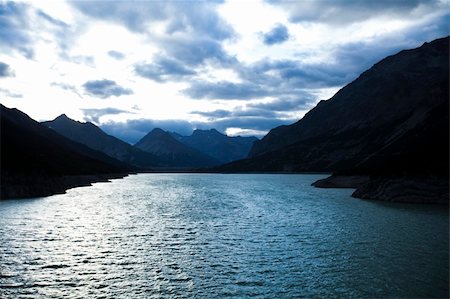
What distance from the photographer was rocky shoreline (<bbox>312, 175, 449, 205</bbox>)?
87.4 m

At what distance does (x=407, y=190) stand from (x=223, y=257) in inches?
2740

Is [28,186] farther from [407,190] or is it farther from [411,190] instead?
[411,190]

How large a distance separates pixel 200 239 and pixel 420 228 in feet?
98.4

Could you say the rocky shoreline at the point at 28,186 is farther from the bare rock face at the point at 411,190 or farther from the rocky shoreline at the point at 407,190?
the bare rock face at the point at 411,190

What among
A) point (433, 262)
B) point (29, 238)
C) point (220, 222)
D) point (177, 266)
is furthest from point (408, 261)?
point (29, 238)

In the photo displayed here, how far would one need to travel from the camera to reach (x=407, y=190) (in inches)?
3647

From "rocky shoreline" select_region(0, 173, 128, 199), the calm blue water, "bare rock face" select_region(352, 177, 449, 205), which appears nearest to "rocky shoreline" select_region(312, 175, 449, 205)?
"bare rock face" select_region(352, 177, 449, 205)

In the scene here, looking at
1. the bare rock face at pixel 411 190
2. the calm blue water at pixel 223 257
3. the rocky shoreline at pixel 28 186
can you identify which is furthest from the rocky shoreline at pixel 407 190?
the rocky shoreline at pixel 28 186

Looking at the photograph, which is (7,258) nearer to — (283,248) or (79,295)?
(79,295)

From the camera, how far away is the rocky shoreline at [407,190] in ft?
287

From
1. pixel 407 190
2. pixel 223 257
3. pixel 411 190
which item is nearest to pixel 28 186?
pixel 223 257

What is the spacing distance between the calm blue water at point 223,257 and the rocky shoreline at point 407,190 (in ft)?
81.7

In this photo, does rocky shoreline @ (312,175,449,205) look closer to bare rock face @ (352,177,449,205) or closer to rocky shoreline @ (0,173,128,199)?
bare rock face @ (352,177,449,205)

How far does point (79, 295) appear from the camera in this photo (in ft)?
86.8
